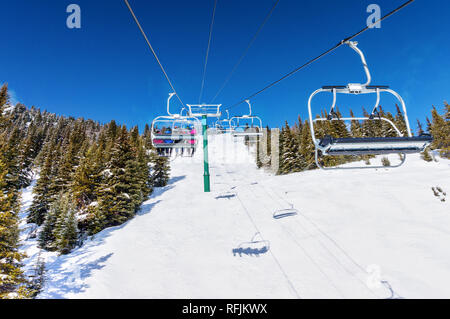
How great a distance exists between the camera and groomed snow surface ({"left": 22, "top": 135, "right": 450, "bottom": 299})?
6289 mm

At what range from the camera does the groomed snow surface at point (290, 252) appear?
629 centimetres

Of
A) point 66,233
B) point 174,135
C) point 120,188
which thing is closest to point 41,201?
point 66,233

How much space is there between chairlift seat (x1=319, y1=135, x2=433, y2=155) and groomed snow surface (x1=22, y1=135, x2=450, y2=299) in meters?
4.51

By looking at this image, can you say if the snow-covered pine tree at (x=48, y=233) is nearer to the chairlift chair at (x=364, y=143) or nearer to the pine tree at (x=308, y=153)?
the chairlift chair at (x=364, y=143)

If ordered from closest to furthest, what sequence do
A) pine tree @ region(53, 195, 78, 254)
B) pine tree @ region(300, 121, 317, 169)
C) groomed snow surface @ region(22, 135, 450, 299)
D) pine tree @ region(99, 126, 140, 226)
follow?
1. groomed snow surface @ region(22, 135, 450, 299)
2. pine tree @ region(53, 195, 78, 254)
3. pine tree @ region(99, 126, 140, 226)
4. pine tree @ region(300, 121, 317, 169)

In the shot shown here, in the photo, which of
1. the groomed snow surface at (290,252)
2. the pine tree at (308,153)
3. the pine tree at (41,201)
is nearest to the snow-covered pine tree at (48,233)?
the pine tree at (41,201)

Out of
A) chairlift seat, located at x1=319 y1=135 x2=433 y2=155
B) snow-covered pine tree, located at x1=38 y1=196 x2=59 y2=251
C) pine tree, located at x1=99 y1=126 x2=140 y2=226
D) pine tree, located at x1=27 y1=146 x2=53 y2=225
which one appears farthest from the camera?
pine tree, located at x1=27 y1=146 x2=53 y2=225

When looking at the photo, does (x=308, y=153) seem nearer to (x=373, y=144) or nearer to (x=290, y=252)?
(x=290, y=252)

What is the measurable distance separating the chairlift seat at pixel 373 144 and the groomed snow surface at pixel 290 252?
4.51 m

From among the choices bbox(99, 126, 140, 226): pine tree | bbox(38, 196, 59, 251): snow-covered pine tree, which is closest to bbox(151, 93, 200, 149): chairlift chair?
bbox(99, 126, 140, 226): pine tree

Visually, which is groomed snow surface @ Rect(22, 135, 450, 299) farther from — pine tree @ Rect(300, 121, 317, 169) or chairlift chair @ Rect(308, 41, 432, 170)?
pine tree @ Rect(300, 121, 317, 169)

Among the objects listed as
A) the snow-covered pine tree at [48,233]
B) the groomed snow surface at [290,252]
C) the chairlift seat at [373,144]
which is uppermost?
the chairlift seat at [373,144]

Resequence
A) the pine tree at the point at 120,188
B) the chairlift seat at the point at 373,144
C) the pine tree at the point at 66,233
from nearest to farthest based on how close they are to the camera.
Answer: the chairlift seat at the point at 373,144 → the pine tree at the point at 66,233 → the pine tree at the point at 120,188

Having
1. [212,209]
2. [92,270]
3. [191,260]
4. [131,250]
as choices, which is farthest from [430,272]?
[92,270]
